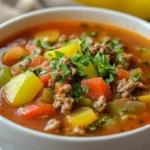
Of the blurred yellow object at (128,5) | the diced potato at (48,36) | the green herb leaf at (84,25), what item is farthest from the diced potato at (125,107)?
the blurred yellow object at (128,5)

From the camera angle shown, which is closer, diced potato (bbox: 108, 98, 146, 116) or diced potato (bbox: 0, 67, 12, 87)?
diced potato (bbox: 108, 98, 146, 116)

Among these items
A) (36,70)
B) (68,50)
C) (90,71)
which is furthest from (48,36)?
(90,71)

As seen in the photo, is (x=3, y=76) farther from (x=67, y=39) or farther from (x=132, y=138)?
(x=132, y=138)

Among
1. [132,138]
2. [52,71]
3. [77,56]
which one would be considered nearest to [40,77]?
[52,71]

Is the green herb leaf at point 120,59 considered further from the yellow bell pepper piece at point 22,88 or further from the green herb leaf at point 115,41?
the yellow bell pepper piece at point 22,88

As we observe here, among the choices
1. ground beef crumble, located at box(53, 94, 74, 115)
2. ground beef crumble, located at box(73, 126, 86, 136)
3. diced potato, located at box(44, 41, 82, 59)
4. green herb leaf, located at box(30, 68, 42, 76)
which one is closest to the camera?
ground beef crumble, located at box(73, 126, 86, 136)

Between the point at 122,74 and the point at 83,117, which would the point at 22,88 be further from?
the point at 122,74

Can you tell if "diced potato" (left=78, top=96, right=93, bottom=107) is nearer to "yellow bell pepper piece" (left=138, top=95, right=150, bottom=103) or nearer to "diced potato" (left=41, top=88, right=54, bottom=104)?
"diced potato" (left=41, top=88, right=54, bottom=104)

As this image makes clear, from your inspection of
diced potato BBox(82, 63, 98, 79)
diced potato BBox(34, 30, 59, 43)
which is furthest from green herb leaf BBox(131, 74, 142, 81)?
diced potato BBox(34, 30, 59, 43)
